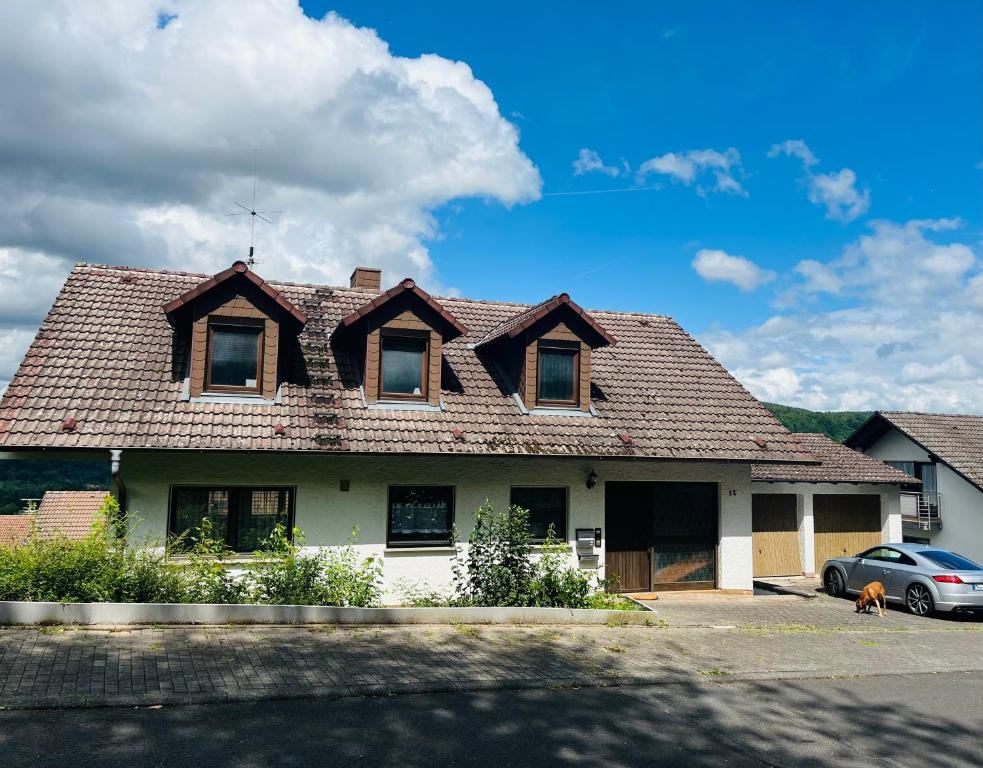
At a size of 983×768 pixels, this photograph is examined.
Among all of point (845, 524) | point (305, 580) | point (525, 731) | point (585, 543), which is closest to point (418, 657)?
point (525, 731)

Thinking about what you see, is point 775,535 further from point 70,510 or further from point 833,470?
point 70,510

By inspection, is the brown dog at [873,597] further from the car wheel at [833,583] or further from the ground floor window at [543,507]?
the ground floor window at [543,507]

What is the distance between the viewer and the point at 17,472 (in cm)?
9269

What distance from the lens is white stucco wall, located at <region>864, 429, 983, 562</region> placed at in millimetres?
27781

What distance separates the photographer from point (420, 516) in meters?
14.5

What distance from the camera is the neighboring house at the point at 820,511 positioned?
2303 centimetres

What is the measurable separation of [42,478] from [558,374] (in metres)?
91.2

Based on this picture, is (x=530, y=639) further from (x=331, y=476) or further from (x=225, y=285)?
(x=225, y=285)

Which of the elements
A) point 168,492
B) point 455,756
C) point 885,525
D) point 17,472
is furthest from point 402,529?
point 17,472

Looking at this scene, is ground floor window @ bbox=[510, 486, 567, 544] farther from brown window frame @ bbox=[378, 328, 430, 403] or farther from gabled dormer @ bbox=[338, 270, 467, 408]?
brown window frame @ bbox=[378, 328, 430, 403]

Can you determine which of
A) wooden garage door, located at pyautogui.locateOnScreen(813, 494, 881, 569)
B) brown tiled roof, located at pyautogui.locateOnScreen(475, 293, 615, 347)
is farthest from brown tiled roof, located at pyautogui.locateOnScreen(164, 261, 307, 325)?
wooden garage door, located at pyautogui.locateOnScreen(813, 494, 881, 569)

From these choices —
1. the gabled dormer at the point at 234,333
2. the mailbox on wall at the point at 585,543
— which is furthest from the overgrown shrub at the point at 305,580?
the mailbox on wall at the point at 585,543

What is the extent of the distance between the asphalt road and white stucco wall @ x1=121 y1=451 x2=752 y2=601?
5.66 meters

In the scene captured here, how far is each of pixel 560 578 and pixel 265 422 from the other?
602cm
